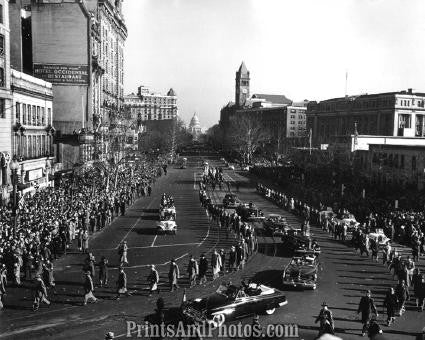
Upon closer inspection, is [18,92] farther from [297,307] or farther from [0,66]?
[297,307]

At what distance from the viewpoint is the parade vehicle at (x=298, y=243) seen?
26.8m

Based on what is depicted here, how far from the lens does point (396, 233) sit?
34.0 m

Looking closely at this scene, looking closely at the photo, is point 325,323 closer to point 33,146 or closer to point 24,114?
point 24,114

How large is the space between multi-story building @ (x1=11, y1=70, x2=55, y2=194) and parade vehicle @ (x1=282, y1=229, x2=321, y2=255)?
844 inches

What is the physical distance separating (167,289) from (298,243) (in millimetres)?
9938

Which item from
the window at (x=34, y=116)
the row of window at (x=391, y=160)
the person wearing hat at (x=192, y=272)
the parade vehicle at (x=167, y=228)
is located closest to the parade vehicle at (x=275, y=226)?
the parade vehicle at (x=167, y=228)

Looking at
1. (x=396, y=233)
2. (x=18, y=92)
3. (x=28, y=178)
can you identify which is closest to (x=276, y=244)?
(x=396, y=233)

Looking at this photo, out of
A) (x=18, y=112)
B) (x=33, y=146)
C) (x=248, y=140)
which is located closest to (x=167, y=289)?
(x=18, y=112)

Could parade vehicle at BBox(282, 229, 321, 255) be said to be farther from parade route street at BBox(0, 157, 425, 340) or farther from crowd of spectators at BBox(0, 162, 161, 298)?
Answer: crowd of spectators at BBox(0, 162, 161, 298)

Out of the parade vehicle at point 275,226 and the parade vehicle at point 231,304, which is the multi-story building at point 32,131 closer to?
the parade vehicle at point 275,226

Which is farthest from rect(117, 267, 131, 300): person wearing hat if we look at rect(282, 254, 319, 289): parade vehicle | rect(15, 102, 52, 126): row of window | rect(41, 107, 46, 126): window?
rect(41, 107, 46, 126): window

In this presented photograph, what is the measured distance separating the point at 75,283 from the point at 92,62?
49.4 metres

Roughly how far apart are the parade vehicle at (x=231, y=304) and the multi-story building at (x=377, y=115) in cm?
8476

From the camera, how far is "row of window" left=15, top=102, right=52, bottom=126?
45.4 m
